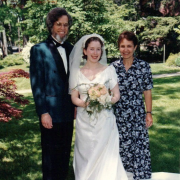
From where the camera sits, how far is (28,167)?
14.4 feet

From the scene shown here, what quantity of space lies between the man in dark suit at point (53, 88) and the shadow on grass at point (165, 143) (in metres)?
1.88

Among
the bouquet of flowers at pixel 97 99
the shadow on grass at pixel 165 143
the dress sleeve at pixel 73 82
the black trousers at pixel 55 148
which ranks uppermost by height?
the dress sleeve at pixel 73 82

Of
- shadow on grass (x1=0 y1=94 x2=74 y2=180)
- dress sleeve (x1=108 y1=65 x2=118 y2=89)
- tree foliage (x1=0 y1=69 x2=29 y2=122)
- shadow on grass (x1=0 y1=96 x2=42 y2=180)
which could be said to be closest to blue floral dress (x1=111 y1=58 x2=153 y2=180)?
dress sleeve (x1=108 y1=65 x2=118 y2=89)

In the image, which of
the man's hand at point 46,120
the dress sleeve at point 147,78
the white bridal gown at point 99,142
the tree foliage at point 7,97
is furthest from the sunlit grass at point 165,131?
the tree foliage at point 7,97

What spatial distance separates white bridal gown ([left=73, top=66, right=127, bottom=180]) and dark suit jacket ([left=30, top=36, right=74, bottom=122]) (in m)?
0.24

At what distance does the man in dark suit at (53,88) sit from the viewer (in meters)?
3.08

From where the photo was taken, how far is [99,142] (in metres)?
3.08

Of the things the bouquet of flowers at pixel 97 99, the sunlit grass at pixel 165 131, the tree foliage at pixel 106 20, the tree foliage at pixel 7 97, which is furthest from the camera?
the tree foliage at pixel 106 20

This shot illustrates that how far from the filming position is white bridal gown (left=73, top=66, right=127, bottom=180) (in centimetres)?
309

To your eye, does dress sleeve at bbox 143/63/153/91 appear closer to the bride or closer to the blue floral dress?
the blue floral dress

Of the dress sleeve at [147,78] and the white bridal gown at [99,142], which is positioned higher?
the dress sleeve at [147,78]

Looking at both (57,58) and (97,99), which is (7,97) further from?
(97,99)

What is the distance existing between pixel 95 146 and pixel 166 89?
26.2ft

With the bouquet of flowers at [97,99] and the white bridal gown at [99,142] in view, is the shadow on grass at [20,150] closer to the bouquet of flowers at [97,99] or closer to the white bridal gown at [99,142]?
the white bridal gown at [99,142]
